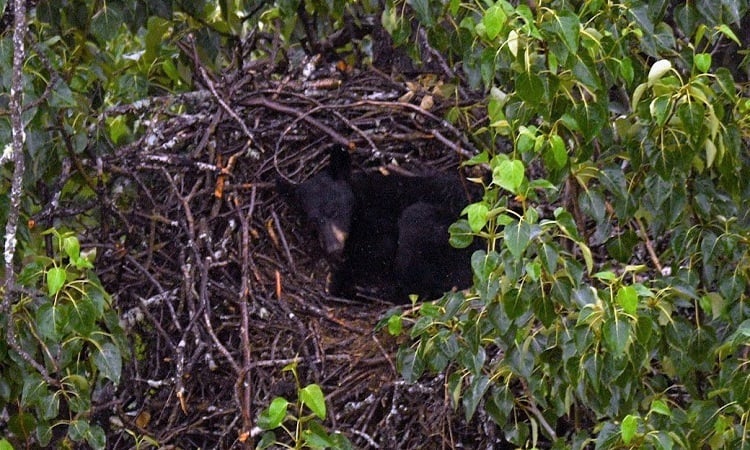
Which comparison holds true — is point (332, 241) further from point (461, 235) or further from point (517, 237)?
point (517, 237)

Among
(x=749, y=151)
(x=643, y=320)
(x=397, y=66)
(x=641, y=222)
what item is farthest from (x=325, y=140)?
(x=643, y=320)

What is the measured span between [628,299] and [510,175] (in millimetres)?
389

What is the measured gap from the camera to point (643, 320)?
2771 mm

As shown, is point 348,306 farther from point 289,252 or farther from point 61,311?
point 61,311

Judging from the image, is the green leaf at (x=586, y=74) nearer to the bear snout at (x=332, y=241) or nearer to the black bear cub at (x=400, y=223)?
the black bear cub at (x=400, y=223)

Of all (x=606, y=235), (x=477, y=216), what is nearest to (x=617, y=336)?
(x=477, y=216)

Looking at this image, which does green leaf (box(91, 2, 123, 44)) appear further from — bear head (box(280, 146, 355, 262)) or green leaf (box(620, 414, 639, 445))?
green leaf (box(620, 414, 639, 445))

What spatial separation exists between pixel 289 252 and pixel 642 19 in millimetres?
2305

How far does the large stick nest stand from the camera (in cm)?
394

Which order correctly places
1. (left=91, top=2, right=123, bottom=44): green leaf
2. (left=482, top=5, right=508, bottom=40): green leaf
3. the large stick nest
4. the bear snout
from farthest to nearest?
the bear snout, the large stick nest, (left=91, top=2, right=123, bottom=44): green leaf, (left=482, top=5, right=508, bottom=40): green leaf

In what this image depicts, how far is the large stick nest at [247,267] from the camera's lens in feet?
12.9

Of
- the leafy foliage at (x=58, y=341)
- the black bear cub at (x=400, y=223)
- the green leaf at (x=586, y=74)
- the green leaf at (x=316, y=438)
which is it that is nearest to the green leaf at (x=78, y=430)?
the leafy foliage at (x=58, y=341)

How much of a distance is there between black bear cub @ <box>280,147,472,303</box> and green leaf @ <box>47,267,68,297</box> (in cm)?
222

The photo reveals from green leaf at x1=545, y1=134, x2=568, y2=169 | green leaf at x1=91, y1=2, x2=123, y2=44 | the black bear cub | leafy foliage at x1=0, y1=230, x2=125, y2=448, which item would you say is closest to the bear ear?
the black bear cub
